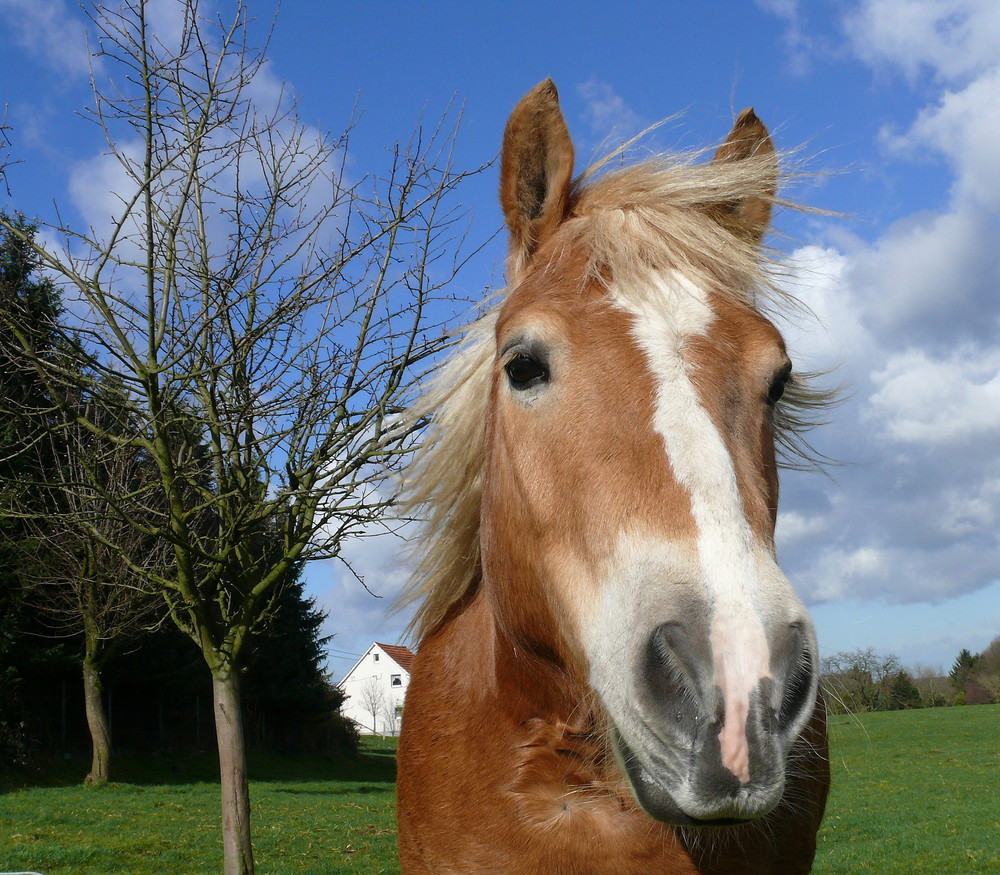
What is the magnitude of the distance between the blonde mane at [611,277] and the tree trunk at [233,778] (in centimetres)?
609

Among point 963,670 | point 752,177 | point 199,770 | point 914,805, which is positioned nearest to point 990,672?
point 963,670

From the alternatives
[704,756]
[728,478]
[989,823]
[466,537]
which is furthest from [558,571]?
[989,823]

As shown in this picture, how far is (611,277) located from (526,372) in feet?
1.20

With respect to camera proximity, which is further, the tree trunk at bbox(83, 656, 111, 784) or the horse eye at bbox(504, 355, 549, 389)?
the tree trunk at bbox(83, 656, 111, 784)

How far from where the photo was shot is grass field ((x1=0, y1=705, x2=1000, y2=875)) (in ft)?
35.8

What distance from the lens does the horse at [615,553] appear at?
156 cm

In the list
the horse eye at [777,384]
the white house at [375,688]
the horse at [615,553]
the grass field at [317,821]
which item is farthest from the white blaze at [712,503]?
the white house at [375,688]

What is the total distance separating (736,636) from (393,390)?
6194 millimetres

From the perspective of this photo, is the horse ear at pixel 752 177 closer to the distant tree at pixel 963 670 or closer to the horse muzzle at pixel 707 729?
the horse muzzle at pixel 707 729

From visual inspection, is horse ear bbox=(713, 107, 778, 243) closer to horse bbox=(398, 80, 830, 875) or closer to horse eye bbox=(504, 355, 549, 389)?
horse bbox=(398, 80, 830, 875)

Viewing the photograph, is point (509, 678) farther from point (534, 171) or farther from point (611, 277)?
point (534, 171)

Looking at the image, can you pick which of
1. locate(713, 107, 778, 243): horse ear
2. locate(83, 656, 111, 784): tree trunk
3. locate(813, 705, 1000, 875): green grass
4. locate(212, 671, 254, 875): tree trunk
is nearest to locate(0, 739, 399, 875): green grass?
locate(83, 656, 111, 784): tree trunk

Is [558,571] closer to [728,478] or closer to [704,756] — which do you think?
[728,478]

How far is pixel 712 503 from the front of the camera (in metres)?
1.69
